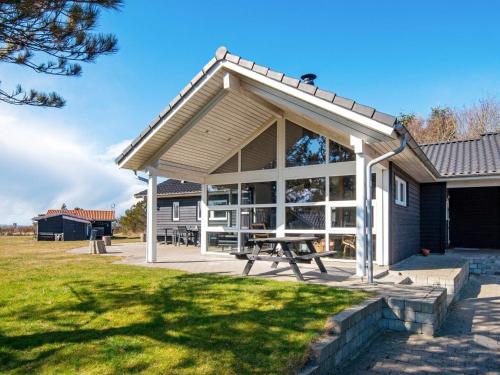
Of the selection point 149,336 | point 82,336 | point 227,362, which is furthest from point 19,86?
point 227,362

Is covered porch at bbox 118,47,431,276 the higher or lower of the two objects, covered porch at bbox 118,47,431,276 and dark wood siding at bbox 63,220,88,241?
the higher

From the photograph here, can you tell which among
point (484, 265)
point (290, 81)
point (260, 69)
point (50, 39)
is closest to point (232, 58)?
point (260, 69)

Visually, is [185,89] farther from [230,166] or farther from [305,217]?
[305,217]

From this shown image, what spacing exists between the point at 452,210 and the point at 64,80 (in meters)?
14.1

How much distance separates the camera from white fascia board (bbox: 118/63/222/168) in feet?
25.3

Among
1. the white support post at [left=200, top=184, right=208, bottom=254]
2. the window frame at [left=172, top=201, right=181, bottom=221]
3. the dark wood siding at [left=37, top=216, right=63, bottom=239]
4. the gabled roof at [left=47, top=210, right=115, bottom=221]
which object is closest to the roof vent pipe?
the white support post at [left=200, top=184, right=208, bottom=254]

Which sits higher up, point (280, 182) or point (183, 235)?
point (280, 182)

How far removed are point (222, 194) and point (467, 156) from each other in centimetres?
918

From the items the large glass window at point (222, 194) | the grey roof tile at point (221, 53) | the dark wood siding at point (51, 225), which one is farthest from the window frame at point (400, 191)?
the dark wood siding at point (51, 225)

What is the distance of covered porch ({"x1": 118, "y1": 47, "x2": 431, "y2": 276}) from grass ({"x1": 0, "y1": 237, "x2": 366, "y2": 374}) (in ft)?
7.99

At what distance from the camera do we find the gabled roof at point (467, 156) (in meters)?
11.6

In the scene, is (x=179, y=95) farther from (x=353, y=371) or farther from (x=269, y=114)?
(x=353, y=371)

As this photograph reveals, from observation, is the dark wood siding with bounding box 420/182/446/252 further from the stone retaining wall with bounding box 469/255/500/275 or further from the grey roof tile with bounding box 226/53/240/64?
the grey roof tile with bounding box 226/53/240/64

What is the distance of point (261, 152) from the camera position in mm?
10125
